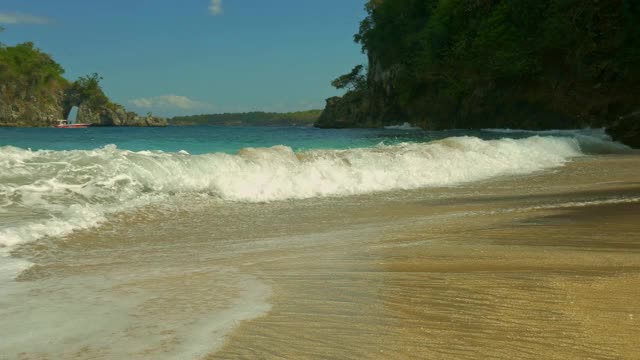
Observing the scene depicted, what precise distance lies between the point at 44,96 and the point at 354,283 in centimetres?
11432

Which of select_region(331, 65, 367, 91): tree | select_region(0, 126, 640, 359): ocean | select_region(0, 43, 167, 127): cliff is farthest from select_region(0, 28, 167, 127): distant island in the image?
select_region(0, 126, 640, 359): ocean

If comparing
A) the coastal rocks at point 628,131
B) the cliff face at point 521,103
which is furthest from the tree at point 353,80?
the coastal rocks at point 628,131

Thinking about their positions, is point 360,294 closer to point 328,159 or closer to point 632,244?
point 632,244

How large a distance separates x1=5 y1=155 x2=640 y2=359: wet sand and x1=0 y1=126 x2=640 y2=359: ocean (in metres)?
0.01

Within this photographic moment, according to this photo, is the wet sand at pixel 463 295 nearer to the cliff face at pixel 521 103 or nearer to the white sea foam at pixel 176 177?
the white sea foam at pixel 176 177

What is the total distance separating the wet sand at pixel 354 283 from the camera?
8.80 ft

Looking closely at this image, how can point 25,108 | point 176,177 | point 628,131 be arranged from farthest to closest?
point 25,108, point 628,131, point 176,177

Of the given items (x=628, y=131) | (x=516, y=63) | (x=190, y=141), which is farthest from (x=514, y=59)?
(x=190, y=141)

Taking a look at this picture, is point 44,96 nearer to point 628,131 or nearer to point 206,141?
point 206,141

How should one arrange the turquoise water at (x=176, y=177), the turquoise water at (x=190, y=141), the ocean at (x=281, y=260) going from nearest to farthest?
the ocean at (x=281, y=260)
the turquoise water at (x=176, y=177)
the turquoise water at (x=190, y=141)

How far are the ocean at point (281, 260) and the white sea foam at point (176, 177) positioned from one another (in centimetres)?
4

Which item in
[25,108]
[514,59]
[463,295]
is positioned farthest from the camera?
[25,108]

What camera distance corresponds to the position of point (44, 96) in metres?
107

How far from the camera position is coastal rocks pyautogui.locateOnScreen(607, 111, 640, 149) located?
21.1m
